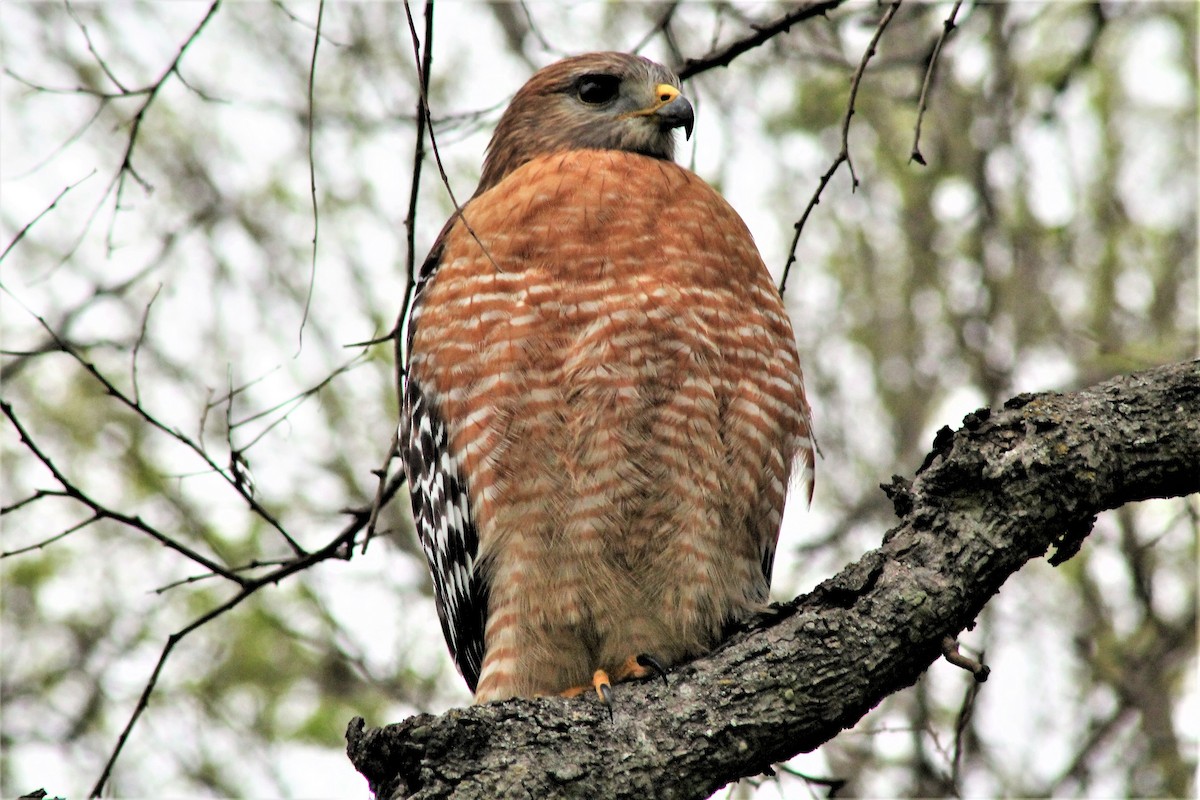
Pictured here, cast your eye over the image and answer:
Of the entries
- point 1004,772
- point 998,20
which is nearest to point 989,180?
point 998,20

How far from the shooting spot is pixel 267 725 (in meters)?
10.2

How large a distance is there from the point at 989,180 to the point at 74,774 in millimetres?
9094

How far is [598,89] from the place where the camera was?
6480 mm

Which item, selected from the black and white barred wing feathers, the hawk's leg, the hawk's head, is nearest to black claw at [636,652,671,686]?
the hawk's leg

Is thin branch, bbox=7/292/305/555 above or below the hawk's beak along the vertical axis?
below

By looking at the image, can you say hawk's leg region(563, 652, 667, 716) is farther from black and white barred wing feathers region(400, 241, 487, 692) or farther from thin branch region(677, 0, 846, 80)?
thin branch region(677, 0, 846, 80)

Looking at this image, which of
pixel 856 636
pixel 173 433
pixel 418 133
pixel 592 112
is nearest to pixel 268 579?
pixel 173 433

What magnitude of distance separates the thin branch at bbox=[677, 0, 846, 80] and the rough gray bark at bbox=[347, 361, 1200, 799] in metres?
1.97

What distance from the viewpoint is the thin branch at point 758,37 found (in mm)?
5324

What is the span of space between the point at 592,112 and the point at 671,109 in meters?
0.46

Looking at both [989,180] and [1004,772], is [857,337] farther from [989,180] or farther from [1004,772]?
[1004,772]

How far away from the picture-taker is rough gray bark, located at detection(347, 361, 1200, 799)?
3.79 m

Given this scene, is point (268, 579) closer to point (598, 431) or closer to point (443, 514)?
point (443, 514)

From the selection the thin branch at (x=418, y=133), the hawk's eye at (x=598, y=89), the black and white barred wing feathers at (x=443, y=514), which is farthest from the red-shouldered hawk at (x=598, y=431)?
the hawk's eye at (x=598, y=89)
